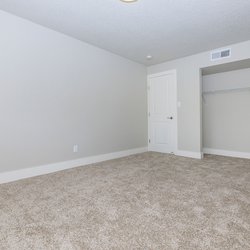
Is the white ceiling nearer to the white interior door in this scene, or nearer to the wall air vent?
the wall air vent

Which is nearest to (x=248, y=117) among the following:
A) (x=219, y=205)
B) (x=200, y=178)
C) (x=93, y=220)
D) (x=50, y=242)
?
(x=200, y=178)

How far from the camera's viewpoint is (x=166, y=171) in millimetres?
3256

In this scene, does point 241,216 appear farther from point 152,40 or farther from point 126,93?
point 126,93

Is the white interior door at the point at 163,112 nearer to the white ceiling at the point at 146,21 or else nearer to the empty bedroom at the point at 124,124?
the empty bedroom at the point at 124,124

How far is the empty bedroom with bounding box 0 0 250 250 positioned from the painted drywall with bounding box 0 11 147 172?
17 millimetres

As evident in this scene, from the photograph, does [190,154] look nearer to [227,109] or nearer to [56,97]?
[227,109]

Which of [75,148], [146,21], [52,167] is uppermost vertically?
[146,21]

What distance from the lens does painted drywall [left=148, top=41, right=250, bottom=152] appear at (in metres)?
4.21

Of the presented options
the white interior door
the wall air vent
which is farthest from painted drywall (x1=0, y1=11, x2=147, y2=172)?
the wall air vent

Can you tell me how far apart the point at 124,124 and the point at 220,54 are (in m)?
Result: 2.43

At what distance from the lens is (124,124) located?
4.46 m

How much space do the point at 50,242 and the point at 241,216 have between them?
161 centimetres

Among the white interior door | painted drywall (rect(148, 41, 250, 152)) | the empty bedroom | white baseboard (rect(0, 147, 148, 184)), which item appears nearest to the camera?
the empty bedroom

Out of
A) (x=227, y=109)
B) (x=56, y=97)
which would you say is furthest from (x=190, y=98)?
(x=56, y=97)
